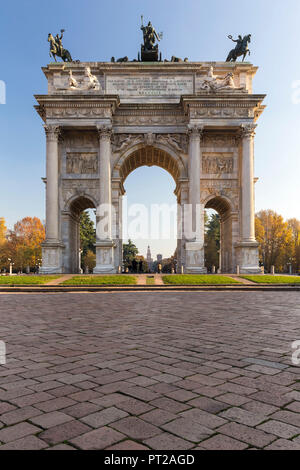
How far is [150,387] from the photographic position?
393 centimetres

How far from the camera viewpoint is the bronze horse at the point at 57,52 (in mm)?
32938

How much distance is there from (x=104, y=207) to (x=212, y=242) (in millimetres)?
41706

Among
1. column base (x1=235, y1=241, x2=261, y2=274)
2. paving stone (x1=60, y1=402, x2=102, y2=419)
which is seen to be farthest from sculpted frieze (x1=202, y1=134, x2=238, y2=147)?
paving stone (x1=60, y1=402, x2=102, y2=419)

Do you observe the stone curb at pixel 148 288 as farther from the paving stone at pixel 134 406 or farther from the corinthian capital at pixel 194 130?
the paving stone at pixel 134 406

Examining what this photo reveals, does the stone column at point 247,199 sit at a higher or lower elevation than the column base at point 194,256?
higher

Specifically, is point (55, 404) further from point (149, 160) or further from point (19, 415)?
point (149, 160)

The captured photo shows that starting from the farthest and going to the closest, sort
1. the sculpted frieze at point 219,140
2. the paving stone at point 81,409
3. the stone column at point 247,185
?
the sculpted frieze at point 219,140
the stone column at point 247,185
the paving stone at point 81,409

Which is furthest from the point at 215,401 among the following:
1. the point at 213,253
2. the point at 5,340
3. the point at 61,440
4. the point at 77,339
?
the point at 213,253

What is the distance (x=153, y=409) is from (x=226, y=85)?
30864 mm

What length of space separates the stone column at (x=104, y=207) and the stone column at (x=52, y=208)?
3.12 m

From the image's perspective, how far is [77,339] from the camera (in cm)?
642

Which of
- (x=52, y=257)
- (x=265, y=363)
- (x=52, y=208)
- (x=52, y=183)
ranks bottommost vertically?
(x=265, y=363)

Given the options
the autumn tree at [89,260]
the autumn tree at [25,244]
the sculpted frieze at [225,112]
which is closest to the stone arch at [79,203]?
the sculpted frieze at [225,112]

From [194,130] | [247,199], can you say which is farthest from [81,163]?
[247,199]
